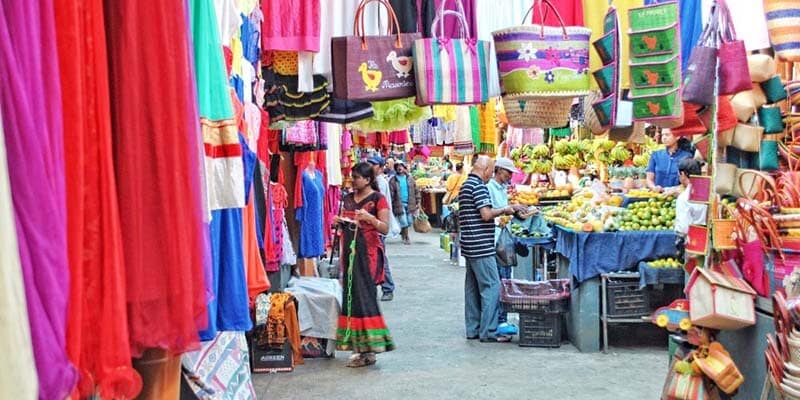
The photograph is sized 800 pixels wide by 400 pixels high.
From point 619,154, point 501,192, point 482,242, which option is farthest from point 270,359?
point 619,154

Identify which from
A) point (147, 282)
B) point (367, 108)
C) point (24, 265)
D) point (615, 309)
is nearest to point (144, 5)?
point (147, 282)

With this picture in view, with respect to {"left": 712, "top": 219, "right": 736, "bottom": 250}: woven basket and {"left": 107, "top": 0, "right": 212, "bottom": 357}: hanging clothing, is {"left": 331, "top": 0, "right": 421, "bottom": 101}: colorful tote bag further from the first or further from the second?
{"left": 107, "top": 0, "right": 212, "bottom": 357}: hanging clothing

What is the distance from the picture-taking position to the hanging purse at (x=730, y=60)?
4816 mm

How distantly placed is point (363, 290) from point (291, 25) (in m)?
3.79

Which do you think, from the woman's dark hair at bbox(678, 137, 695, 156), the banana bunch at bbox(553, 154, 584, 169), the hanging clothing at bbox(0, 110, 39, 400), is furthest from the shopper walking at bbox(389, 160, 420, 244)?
the hanging clothing at bbox(0, 110, 39, 400)

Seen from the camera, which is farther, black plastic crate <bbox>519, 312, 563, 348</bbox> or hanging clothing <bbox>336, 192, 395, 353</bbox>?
black plastic crate <bbox>519, 312, 563, 348</bbox>

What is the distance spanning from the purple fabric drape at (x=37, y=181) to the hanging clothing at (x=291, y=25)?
3026mm

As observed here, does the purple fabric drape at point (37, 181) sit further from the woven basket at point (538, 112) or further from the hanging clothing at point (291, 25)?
the woven basket at point (538, 112)

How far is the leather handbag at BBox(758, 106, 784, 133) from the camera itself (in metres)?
5.16

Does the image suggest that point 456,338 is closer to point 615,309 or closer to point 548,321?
point 548,321

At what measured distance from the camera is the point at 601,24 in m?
5.30

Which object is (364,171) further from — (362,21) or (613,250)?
(362,21)

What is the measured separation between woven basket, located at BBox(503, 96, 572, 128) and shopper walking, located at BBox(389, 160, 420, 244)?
1494 cm

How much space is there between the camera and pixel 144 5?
220cm
